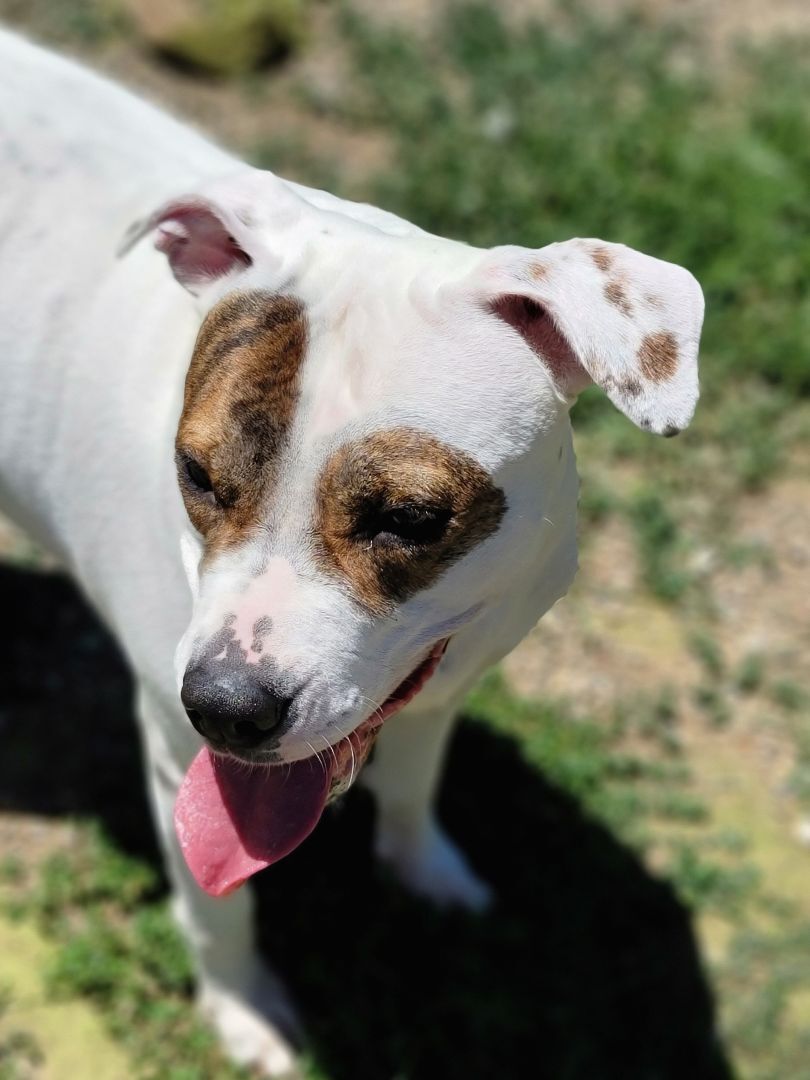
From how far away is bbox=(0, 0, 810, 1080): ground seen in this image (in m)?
4.14

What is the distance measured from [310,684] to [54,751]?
Result: 248 centimetres

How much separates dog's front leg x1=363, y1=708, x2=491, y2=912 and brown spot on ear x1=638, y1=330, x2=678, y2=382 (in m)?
1.45

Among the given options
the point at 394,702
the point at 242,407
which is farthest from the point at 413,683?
the point at 242,407

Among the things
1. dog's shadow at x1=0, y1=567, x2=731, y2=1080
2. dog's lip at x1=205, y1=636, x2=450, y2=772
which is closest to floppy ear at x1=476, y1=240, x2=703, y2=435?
dog's lip at x1=205, y1=636, x2=450, y2=772

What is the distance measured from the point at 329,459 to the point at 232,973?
211cm

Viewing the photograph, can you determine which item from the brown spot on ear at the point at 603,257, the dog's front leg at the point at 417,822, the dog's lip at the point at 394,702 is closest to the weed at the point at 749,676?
the dog's front leg at the point at 417,822

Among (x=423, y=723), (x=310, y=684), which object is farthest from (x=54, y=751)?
(x=310, y=684)

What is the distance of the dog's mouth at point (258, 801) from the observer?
280 cm

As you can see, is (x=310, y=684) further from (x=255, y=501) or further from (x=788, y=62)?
(x=788, y=62)

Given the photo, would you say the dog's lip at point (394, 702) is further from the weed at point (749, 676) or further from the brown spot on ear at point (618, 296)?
the weed at point (749, 676)

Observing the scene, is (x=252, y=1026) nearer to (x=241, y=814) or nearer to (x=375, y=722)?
(x=241, y=814)

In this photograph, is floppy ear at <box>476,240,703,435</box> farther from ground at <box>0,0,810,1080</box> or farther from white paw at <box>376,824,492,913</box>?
ground at <box>0,0,810,1080</box>

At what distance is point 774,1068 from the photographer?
13.6 ft

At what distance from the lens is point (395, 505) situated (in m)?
2.47
